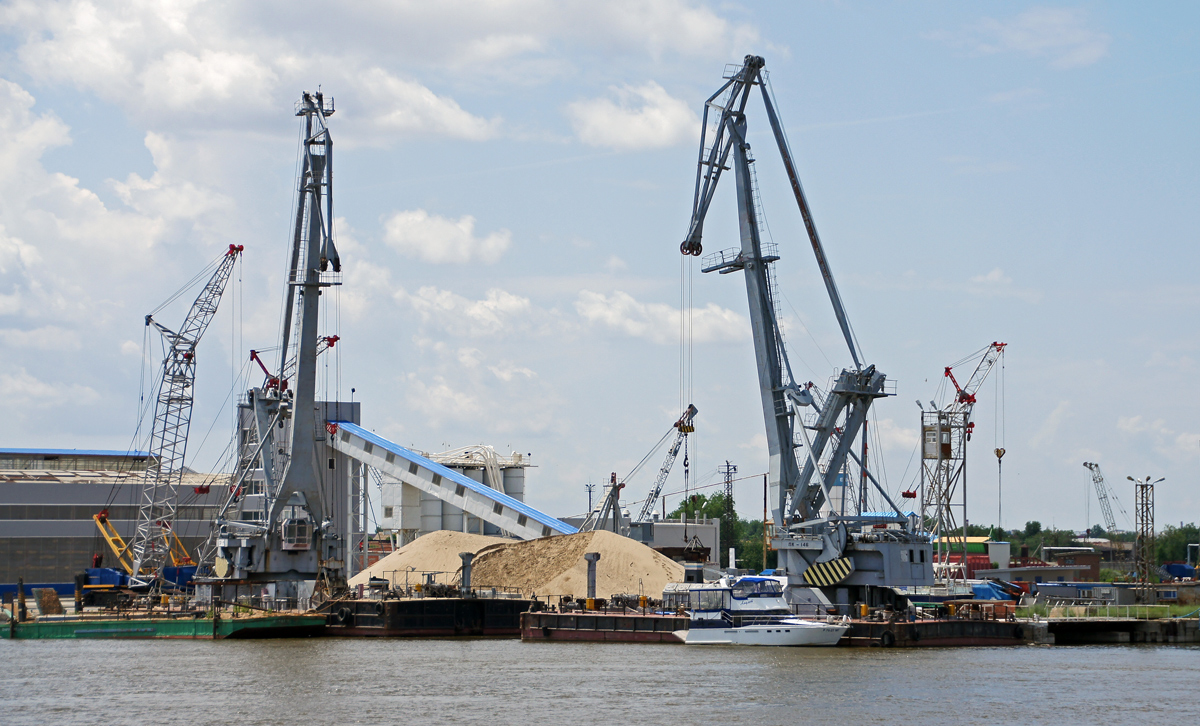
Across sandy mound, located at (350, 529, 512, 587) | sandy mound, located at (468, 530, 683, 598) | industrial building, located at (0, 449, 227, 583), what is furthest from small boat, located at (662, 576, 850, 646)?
industrial building, located at (0, 449, 227, 583)

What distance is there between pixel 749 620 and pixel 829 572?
23.6ft

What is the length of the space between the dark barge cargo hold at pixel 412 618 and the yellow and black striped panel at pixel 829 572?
641 inches

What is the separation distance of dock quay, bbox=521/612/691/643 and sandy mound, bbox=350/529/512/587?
2071 cm

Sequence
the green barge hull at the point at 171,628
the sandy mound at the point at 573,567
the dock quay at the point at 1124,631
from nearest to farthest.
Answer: the dock quay at the point at 1124,631, the green barge hull at the point at 171,628, the sandy mound at the point at 573,567

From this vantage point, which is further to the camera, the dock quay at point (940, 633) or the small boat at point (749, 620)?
the dock quay at point (940, 633)

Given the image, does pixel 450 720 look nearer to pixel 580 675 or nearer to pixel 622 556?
pixel 580 675

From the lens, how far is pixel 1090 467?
181 meters

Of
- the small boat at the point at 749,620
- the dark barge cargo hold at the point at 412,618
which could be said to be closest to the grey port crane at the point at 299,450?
the dark barge cargo hold at the point at 412,618

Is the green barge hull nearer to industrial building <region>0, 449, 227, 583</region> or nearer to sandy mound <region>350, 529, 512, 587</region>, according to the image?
sandy mound <region>350, 529, 512, 587</region>

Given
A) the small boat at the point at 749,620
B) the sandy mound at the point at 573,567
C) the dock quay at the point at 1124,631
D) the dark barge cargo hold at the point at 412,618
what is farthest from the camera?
the sandy mound at the point at 573,567

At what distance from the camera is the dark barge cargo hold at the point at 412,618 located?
7388 centimetres

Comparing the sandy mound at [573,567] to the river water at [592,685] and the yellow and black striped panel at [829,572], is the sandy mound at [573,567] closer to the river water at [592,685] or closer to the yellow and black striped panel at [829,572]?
the yellow and black striped panel at [829,572]

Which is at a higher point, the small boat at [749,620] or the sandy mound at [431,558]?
the sandy mound at [431,558]

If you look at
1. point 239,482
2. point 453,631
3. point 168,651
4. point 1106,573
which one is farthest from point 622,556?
point 1106,573
